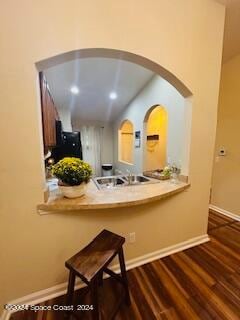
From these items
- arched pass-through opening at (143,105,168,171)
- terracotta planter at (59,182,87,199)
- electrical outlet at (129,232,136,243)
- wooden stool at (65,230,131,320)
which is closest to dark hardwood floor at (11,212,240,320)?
wooden stool at (65,230,131,320)

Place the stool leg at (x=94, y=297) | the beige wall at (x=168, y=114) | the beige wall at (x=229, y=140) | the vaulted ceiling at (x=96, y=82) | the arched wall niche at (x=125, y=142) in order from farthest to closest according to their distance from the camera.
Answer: the arched wall niche at (x=125, y=142) < the vaulted ceiling at (x=96, y=82) < the beige wall at (x=229, y=140) < the beige wall at (x=168, y=114) < the stool leg at (x=94, y=297)

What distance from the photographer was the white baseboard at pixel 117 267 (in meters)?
1.50

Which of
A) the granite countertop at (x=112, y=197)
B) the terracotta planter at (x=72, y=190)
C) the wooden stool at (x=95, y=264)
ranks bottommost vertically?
the wooden stool at (x=95, y=264)

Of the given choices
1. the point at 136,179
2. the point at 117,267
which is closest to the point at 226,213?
the point at 136,179

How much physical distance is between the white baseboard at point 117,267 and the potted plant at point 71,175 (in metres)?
0.89

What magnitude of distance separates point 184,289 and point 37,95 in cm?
218

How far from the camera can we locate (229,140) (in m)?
3.15

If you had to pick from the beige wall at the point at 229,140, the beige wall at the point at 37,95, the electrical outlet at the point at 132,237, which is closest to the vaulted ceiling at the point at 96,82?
the beige wall at the point at 229,140

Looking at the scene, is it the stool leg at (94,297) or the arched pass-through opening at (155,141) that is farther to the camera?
the arched pass-through opening at (155,141)

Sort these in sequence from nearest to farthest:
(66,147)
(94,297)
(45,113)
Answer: (94,297) → (45,113) → (66,147)

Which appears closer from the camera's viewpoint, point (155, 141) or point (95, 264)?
point (95, 264)

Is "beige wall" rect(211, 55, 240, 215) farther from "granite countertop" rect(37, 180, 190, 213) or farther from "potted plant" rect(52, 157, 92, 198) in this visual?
"potted plant" rect(52, 157, 92, 198)

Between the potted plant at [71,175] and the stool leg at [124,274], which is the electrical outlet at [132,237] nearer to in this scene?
the stool leg at [124,274]

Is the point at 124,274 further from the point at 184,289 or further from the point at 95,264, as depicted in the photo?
the point at 184,289
